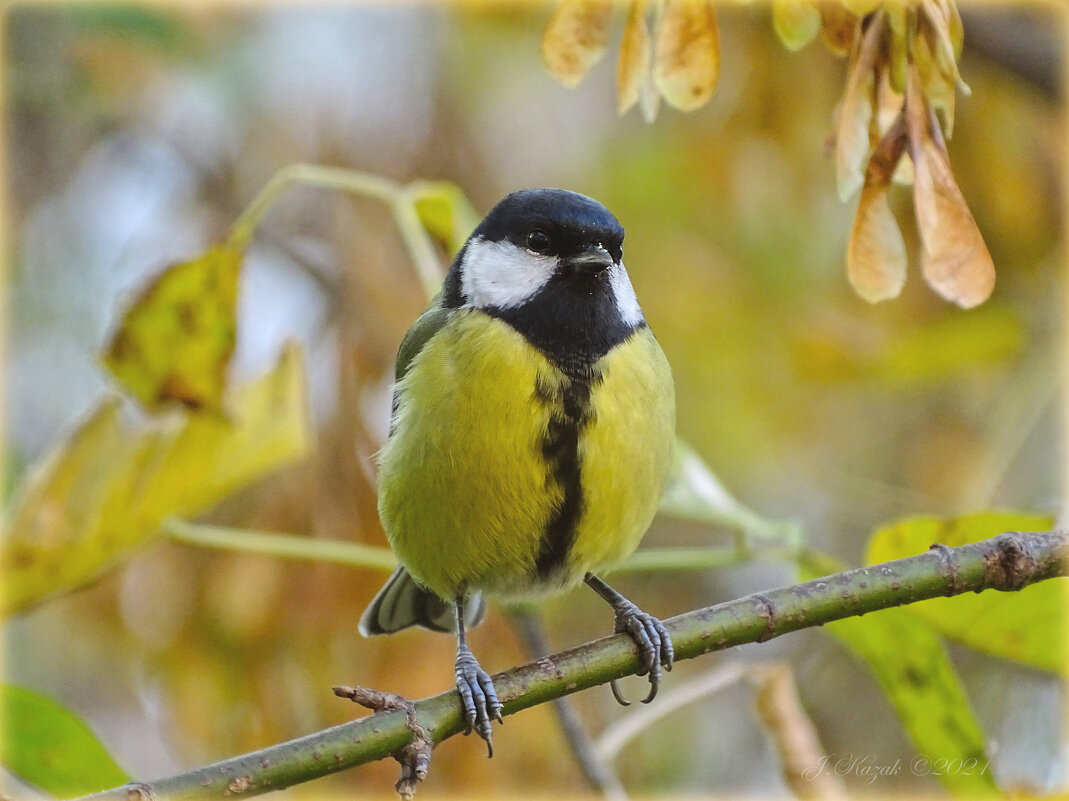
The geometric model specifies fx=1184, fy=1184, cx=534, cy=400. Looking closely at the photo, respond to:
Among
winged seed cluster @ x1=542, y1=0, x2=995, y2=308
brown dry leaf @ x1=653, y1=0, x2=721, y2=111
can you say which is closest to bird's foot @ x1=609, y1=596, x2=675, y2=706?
winged seed cluster @ x1=542, y1=0, x2=995, y2=308

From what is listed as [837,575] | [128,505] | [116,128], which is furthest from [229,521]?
[837,575]

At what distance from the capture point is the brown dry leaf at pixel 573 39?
139cm

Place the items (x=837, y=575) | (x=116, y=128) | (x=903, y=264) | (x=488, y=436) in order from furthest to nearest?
(x=116, y=128), (x=488, y=436), (x=837, y=575), (x=903, y=264)

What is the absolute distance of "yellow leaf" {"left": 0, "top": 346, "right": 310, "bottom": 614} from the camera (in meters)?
1.86

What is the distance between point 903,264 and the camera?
136 centimetres

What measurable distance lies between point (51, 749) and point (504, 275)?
3.36 ft

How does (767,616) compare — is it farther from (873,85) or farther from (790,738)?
(873,85)

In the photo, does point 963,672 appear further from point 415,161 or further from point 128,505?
point 128,505

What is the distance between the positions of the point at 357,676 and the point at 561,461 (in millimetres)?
1091

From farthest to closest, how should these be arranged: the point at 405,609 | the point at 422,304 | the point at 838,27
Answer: the point at 422,304, the point at 405,609, the point at 838,27

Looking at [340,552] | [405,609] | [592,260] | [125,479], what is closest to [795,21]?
[592,260]

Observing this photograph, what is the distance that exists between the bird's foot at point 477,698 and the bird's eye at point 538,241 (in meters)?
0.70

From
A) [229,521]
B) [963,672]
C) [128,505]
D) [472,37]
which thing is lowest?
[963,672]

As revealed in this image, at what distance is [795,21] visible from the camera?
1.32 m
